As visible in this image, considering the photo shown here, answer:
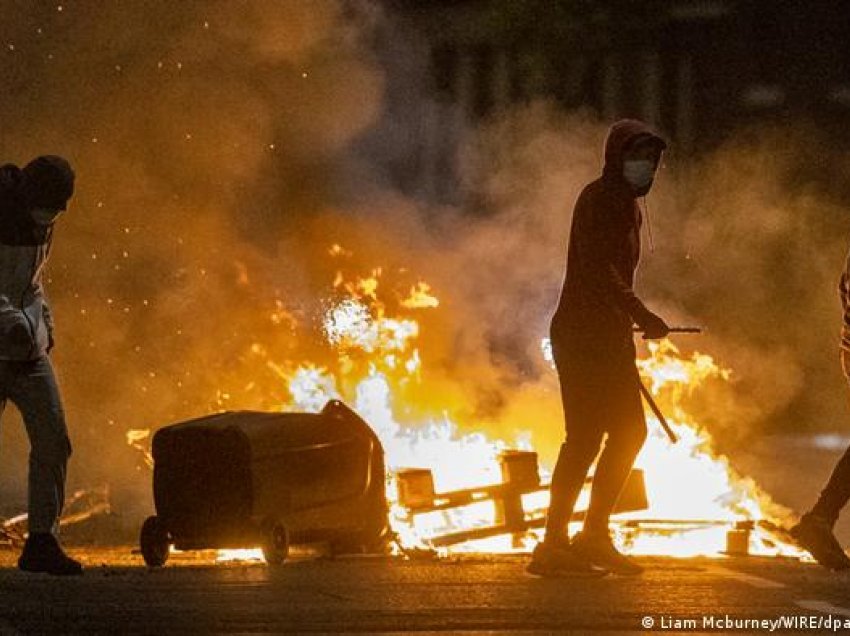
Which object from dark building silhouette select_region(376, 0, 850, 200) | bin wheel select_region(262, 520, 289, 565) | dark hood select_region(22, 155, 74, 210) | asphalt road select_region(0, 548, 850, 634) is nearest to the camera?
asphalt road select_region(0, 548, 850, 634)

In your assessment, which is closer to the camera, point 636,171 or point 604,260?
point 604,260

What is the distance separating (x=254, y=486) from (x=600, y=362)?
1.80 meters

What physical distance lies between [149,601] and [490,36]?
1912cm

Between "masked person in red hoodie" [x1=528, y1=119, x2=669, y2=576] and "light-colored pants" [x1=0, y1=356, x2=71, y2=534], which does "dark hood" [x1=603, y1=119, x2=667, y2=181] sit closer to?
A: "masked person in red hoodie" [x1=528, y1=119, x2=669, y2=576]

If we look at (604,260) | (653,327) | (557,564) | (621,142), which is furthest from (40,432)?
(621,142)

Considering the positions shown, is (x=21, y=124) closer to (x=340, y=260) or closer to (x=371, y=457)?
(x=340, y=260)

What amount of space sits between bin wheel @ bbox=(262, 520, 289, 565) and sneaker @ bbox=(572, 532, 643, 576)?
58.0 inches

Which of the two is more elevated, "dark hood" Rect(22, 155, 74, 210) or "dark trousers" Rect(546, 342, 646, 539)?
"dark hood" Rect(22, 155, 74, 210)

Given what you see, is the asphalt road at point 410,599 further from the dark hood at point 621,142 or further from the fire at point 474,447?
the fire at point 474,447

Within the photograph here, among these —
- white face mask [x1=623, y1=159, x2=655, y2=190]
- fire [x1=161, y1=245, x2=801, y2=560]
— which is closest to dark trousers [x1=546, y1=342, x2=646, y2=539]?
white face mask [x1=623, y1=159, x2=655, y2=190]

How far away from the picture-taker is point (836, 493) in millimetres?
8898

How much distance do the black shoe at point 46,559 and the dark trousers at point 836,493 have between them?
3.40 meters

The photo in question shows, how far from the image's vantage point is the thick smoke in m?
18.0

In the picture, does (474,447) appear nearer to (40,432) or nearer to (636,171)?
(636,171)
